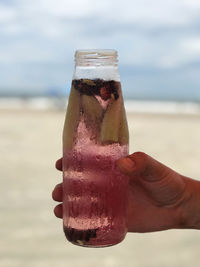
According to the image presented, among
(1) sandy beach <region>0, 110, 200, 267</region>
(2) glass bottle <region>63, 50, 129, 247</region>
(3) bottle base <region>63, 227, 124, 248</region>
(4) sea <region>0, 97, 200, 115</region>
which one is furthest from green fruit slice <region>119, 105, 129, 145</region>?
(4) sea <region>0, 97, 200, 115</region>

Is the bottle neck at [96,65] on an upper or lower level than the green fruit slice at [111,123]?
upper

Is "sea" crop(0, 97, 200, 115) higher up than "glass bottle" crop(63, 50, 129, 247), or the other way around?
"glass bottle" crop(63, 50, 129, 247)

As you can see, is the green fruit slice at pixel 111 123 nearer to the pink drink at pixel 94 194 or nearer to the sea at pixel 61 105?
the pink drink at pixel 94 194

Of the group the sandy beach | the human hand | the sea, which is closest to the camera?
the human hand

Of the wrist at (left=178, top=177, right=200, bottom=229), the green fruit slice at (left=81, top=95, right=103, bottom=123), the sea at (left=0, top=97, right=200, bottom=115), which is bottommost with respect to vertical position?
the sea at (left=0, top=97, right=200, bottom=115)

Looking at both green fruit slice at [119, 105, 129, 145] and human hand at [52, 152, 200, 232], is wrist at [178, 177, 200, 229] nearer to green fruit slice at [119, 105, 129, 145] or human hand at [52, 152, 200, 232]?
human hand at [52, 152, 200, 232]

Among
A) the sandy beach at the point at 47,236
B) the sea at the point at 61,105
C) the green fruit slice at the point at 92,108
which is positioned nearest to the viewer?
the green fruit slice at the point at 92,108

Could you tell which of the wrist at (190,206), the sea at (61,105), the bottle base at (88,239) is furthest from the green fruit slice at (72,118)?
the sea at (61,105)

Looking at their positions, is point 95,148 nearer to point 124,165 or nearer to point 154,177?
point 124,165
